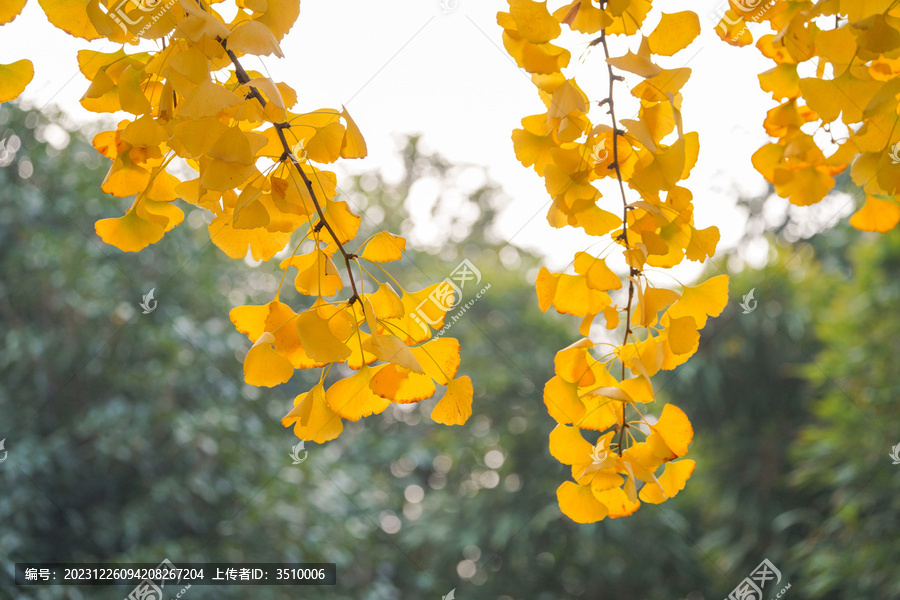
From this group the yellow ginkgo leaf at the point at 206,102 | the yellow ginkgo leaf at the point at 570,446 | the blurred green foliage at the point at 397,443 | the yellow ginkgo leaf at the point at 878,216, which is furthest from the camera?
the blurred green foliage at the point at 397,443

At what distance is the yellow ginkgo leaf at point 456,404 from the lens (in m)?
0.34

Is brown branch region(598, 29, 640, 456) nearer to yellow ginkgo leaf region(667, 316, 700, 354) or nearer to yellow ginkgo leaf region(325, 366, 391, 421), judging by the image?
yellow ginkgo leaf region(667, 316, 700, 354)

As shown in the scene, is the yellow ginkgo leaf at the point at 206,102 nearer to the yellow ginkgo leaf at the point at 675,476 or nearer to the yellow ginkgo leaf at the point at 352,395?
Result: the yellow ginkgo leaf at the point at 352,395

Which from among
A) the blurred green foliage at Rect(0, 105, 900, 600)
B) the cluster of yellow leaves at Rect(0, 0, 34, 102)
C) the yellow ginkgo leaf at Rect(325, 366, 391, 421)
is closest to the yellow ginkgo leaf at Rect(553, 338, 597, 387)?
the yellow ginkgo leaf at Rect(325, 366, 391, 421)

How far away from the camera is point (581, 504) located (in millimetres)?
375

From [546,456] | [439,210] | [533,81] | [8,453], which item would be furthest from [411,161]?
[533,81]

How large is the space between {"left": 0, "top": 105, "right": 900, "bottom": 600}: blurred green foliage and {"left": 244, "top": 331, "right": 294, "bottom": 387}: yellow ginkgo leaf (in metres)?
1.36

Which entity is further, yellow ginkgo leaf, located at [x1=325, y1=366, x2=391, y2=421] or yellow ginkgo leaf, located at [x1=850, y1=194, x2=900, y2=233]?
yellow ginkgo leaf, located at [x1=850, y1=194, x2=900, y2=233]

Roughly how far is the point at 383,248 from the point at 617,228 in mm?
144

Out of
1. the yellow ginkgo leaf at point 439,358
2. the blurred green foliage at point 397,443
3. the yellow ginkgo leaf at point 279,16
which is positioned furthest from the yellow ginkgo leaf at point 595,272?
the blurred green foliage at point 397,443

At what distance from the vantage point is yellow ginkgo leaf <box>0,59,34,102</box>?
0.34 metres

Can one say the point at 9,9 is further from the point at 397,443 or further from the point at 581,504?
the point at 397,443

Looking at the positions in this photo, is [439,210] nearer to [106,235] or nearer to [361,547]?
[361,547]

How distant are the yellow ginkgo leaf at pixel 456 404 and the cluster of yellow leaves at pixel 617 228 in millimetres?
59
